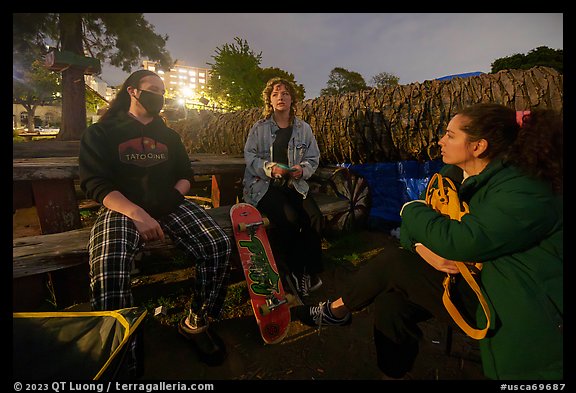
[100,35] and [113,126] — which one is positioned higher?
[100,35]

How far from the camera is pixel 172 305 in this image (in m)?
2.77

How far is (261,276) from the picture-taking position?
2592mm

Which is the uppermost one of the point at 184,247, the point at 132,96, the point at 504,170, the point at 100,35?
the point at 100,35

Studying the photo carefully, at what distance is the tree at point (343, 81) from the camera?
4434 centimetres

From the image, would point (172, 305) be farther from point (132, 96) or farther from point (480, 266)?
point (480, 266)

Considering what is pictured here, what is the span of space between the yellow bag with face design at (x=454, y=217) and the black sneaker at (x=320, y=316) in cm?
93

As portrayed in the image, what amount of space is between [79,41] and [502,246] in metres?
17.1

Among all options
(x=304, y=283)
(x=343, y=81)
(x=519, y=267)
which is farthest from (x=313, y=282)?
(x=343, y=81)

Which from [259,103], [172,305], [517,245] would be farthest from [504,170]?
[259,103]

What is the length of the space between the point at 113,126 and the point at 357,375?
2752 mm

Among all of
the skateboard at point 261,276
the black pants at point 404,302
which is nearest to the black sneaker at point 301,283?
the skateboard at point 261,276

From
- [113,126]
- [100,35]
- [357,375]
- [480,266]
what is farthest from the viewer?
[100,35]

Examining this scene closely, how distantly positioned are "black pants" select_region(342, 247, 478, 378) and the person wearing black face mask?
1.24m

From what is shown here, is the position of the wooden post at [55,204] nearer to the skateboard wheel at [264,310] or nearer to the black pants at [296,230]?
the black pants at [296,230]
